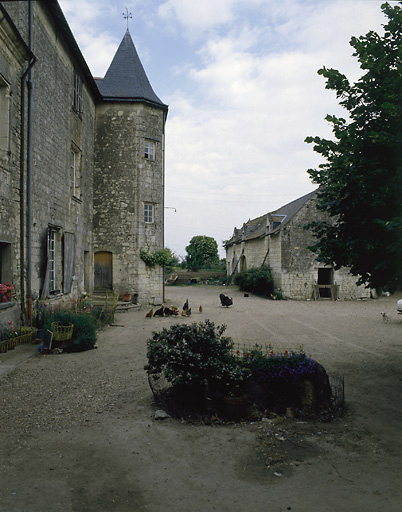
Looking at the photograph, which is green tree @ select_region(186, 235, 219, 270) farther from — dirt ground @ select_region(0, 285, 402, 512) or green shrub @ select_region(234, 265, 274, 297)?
dirt ground @ select_region(0, 285, 402, 512)

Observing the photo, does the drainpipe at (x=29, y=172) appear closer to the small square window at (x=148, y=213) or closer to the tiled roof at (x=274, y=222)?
the small square window at (x=148, y=213)

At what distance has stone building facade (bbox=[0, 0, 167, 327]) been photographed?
30.0 feet

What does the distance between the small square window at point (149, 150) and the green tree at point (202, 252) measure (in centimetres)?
2672

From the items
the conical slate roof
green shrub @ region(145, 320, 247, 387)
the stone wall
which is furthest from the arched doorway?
green shrub @ region(145, 320, 247, 387)

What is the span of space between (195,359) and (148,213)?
528 inches

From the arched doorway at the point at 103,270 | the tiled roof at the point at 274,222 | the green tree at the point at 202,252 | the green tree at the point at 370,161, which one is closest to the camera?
the green tree at the point at 370,161

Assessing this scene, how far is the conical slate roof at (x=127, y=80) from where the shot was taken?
17.7 meters

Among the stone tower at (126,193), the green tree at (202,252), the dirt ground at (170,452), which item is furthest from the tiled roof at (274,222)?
the dirt ground at (170,452)

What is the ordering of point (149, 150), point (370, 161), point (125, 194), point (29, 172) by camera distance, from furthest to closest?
1. point (149, 150)
2. point (125, 194)
3. point (29, 172)
4. point (370, 161)

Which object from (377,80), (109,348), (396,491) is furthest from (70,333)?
(377,80)

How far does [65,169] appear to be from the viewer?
12.9m

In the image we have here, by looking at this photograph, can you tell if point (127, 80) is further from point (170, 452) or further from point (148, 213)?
point (170, 452)

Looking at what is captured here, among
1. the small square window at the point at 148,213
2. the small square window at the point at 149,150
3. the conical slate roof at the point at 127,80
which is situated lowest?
the small square window at the point at 148,213

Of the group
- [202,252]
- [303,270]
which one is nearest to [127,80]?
[303,270]
